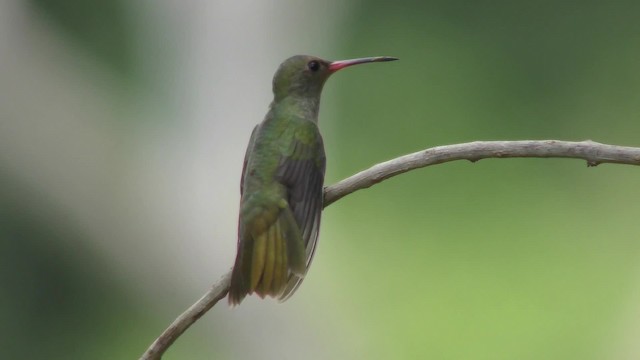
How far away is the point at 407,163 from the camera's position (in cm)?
256

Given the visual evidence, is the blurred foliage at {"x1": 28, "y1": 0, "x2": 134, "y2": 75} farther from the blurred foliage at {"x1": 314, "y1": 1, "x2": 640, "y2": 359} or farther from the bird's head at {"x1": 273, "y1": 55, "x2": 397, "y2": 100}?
the bird's head at {"x1": 273, "y1": 55, "x2": 397, "y2": 100}

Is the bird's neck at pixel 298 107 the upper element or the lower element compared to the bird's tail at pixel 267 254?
upper

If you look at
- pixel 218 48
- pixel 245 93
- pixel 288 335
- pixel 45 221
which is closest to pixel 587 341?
pixel 288 335

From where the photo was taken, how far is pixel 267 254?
2592mm

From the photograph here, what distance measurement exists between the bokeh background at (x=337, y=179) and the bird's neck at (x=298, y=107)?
8.78ft

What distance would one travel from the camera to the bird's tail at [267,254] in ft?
8.08

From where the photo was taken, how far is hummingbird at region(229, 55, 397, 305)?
2508mm

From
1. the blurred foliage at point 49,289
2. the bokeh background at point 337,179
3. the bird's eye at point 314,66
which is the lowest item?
the blurred foliage at point 49,289

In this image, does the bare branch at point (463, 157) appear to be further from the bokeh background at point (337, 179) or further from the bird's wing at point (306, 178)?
the bokeh background at point (337, 179)

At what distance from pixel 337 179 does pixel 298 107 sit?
3243 mm

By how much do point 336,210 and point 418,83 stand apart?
1.15m

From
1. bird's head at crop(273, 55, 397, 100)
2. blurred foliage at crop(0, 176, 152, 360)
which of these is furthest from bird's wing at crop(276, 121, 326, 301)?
blurred foliage at crop(0, 176, 152, 360)

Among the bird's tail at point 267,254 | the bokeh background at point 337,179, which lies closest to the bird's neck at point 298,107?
the bird's tail at point 267,254

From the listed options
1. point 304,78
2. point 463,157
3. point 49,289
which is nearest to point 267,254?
point 463,157
